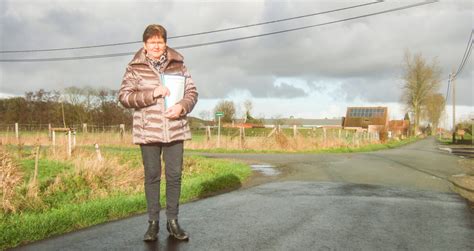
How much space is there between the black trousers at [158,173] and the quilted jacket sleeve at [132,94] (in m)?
0.42

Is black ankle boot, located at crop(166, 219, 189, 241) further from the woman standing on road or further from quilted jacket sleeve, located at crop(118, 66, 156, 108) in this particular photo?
quilted jacket sleeve, located at crop(118, 66, 156, 108)

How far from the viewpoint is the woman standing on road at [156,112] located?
4.00 m

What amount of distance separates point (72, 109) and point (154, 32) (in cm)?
4006

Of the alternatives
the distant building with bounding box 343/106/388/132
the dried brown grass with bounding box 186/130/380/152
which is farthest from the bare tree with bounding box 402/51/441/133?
the dried brown grass with bounding box 186/130/380/152

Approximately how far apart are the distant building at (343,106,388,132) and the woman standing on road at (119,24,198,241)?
64555 mm

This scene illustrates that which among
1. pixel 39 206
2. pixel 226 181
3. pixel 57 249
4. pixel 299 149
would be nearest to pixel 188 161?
pixel 226 181

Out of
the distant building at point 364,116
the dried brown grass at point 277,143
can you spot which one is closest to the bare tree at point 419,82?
the distant building at point 364,116

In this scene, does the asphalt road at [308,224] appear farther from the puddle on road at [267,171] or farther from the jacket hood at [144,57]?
the puddle on road at [267,171]

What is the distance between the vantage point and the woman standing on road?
4.00 metres

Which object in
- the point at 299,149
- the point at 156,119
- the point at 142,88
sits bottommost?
the point at 299,149

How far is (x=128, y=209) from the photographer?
5.74 meters

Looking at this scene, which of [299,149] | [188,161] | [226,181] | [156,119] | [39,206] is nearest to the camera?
[156,119]

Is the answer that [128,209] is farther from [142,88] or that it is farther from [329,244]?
[329,244]

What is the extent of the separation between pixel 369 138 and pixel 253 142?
1682 cm
